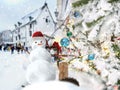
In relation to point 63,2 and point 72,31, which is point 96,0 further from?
point 63,2

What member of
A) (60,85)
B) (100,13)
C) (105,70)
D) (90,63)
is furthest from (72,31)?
(60,85)

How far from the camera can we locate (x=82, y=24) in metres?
7.36

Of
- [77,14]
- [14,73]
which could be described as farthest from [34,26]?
[14,73]

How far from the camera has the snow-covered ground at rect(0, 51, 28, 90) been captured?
5.71m

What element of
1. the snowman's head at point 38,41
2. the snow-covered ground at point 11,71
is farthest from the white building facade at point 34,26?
the snowman's head at point 38,41

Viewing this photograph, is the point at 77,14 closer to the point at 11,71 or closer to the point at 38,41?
the point at 11,71

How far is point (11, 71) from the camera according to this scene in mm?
7207

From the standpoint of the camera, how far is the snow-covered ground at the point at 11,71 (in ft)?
18.7

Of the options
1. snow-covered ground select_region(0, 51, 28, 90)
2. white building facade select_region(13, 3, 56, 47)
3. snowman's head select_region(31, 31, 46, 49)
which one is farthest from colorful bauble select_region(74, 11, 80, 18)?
snowman's head select_region(31, 31, 46, 49)

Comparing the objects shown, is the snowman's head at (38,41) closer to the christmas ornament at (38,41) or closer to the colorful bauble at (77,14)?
the christmas ornament at (38,41)

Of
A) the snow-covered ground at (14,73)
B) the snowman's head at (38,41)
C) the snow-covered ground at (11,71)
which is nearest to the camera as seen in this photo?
the snowman's head at (38,41)

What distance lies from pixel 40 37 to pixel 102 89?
0.86 metres

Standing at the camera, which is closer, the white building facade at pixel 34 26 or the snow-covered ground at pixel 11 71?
the snow-covered ground at pixel 11 71

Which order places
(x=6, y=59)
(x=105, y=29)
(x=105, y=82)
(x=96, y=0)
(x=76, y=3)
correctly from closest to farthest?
(x=105, y=82), (x=105, y=29), (x=96, y=0), (x=76, y=3), (x=6, y=59)
